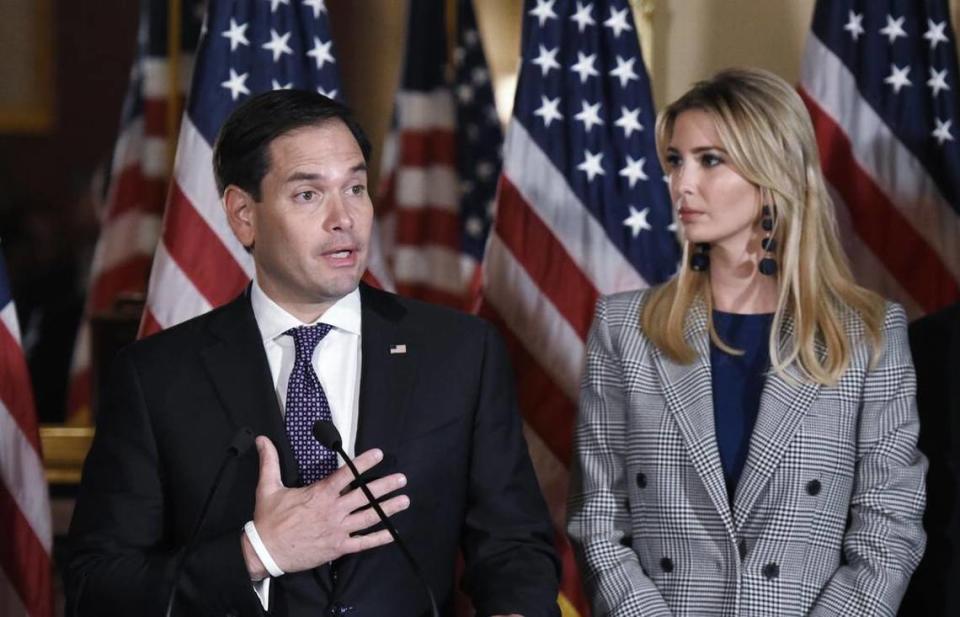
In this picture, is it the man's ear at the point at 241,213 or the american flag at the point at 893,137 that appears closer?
the man's ear at the point at 241,213

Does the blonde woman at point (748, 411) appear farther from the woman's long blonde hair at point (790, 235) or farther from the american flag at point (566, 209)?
the american flag at point (566, 209)

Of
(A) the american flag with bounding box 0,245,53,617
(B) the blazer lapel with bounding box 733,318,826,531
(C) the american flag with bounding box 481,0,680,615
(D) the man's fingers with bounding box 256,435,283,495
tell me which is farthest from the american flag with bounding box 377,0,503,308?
(D) the man's fingers with bounding box 256,435,283,495

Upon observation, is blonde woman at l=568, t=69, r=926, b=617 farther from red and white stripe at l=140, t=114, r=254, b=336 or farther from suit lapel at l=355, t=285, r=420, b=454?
red and white stripe at l=140, t=114, r=254, b=336

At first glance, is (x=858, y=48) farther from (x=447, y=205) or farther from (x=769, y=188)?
(x=447, y=205)

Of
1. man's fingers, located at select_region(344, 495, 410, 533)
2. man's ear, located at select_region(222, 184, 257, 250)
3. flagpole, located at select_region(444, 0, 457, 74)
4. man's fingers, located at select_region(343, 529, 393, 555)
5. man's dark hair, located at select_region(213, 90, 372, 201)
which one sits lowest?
man's fingers, located at select_region(343, 529, 393, 555)

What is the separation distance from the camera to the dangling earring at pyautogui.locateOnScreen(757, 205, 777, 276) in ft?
8.48

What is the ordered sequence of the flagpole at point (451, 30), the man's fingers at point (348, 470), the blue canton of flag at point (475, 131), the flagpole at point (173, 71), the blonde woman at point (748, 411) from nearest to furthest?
the man's fingers at point (348, 470) → the blonde woman at point (748, 411) → the flagpole at point (173, 71) → the blue canton of flag at point (475, 131) → the flagpole at point (451, 30)

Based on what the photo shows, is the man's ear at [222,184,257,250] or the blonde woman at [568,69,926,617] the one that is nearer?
the man's ear at [222,184,257,250]

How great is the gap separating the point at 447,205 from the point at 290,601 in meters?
2.83

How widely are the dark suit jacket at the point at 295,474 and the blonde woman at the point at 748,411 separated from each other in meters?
0.36

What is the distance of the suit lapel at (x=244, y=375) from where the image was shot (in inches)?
86.4

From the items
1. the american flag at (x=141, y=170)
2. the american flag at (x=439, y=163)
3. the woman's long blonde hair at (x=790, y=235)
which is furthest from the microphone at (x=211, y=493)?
the american flag at (x=439, y=163)

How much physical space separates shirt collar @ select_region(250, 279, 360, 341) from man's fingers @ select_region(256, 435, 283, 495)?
0.85 feet

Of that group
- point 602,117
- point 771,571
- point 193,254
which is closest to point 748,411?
point 771,571
